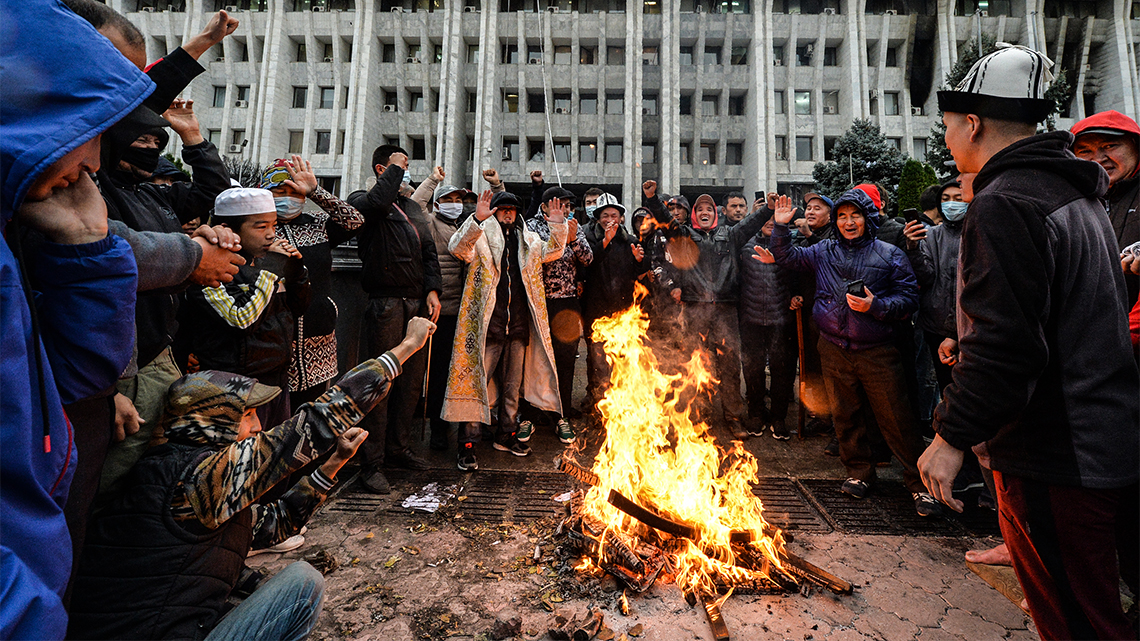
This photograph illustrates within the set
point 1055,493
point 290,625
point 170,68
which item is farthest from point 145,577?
point 1055,493

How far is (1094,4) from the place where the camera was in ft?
99.0

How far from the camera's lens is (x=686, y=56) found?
31.3 meters

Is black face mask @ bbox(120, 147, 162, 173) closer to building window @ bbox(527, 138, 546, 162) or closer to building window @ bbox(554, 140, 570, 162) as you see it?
building window @ bbox(527, 138, 546, 162)

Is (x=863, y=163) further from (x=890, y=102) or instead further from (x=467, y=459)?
(x=467, y=459)

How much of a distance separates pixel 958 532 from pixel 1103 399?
8.70 feet

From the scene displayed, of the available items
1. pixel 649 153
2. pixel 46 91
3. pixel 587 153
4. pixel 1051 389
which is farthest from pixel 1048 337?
pixel 587 153

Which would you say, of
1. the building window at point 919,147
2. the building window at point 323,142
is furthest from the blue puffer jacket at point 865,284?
the building window at point 323,142

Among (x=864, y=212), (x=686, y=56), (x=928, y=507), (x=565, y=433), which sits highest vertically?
(x=686, y=56)

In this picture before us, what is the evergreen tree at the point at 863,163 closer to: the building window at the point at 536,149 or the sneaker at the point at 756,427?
the sneaker at the point at 756,427

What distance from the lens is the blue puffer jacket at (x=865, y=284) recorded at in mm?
4375

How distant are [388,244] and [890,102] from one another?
120 feet

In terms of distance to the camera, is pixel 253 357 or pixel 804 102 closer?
pixel 253 357

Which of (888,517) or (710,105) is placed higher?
(710,105)

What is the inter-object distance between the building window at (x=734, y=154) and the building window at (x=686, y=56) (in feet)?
20.0
